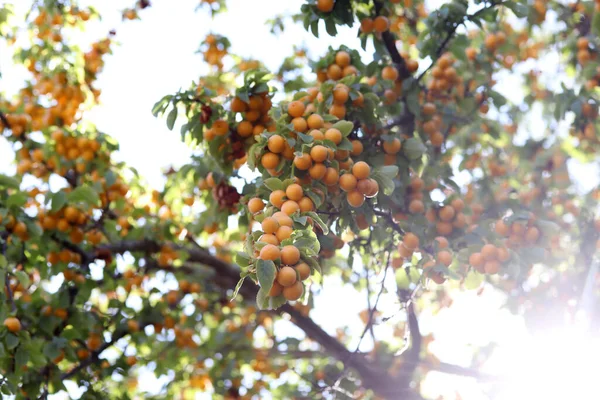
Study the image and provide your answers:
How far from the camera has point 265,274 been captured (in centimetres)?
182

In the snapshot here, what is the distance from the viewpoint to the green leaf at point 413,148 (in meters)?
3.13

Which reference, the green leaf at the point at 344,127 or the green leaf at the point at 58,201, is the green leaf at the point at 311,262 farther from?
the green leaf at the point at 58,201

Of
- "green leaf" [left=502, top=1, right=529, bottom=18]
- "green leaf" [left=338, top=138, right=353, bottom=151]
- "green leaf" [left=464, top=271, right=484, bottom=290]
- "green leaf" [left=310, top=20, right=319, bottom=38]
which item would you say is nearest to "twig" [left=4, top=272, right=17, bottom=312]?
"green leaf" [left=338, top=138, right=353, bottom=151]

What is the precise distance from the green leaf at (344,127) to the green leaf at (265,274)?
92 cm

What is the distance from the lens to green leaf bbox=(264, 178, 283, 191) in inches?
91.3

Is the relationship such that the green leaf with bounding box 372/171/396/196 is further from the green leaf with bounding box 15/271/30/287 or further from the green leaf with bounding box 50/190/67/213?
the green leaf with bounding box 50/190/67/213

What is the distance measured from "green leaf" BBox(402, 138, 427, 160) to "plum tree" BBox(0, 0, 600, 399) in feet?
0.04

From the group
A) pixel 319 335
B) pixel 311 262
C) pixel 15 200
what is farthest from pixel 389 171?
pixel 319 335

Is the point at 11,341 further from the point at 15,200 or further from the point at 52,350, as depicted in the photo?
the point at 15,200

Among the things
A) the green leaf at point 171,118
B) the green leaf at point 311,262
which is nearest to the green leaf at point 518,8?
the green leaf at point 171,118

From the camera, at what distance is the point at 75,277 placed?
3.89 metres

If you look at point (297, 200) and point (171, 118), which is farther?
point (171, 118)

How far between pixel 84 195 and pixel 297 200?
2.01 meters

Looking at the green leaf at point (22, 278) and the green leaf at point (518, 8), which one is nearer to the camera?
the green leaf at point (22, 278)
